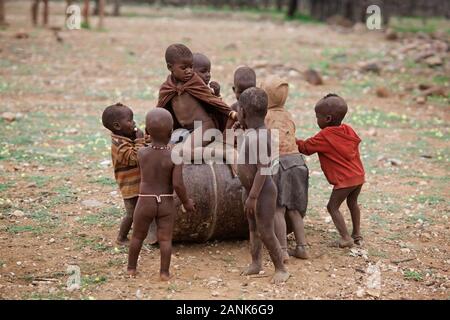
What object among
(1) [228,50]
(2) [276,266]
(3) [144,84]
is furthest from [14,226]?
(1) [228,50]

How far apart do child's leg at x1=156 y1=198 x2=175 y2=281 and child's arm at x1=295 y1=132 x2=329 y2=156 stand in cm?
139

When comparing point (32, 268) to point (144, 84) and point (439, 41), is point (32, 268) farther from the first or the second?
point (439, 41)

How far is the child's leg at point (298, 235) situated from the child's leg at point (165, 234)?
1140mm

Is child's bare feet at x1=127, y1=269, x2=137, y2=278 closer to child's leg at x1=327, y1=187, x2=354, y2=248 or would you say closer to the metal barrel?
the metal barrel

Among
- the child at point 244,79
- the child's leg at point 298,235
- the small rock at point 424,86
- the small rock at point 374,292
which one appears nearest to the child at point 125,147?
the child at point 244,79

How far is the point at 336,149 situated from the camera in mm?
5832

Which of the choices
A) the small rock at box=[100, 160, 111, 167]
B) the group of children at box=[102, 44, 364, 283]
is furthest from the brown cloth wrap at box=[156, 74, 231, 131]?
the small rock at box=[100, 160, 111, 167]

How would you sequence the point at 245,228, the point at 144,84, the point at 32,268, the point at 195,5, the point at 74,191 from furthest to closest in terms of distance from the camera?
the point at 195,5, the point at 144,84, the point at 74,191, the point at 245,228, the point at 32,268

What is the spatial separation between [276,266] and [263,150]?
0.86 meters

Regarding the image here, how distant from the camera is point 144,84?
13484 mm

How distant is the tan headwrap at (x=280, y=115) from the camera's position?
18.4 feet

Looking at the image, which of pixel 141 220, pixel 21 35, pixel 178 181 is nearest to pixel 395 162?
pixel 178 181

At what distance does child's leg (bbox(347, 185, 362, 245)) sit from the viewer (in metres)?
6.00
